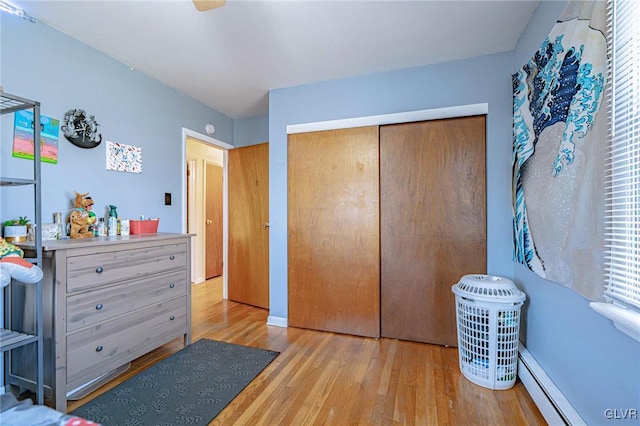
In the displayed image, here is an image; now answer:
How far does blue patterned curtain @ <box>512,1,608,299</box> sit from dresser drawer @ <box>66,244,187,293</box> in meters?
2.38

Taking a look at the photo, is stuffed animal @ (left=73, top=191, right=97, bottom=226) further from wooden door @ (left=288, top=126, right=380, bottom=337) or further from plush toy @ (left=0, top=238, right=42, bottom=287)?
wooden door @ (left=288, top=126, right=380, bottom=337)

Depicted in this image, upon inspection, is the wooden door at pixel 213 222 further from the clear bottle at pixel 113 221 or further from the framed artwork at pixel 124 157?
the clear bottle at pixel 113 221

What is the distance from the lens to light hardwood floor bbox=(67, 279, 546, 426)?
1.46 metres

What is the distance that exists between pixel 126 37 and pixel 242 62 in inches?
31.5

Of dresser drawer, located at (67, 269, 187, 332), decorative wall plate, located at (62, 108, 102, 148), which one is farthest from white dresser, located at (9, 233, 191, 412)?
decorative wall plate, located at (62, 108, 102, 148)

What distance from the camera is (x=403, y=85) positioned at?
7.86 feet

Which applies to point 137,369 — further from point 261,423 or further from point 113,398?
point 261,423

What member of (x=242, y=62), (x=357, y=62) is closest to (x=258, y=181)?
(x=242, y=62)

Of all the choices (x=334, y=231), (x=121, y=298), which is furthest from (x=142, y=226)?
(x=334, y=231)

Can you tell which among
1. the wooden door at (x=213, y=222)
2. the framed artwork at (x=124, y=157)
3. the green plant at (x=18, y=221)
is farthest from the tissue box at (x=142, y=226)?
the wooden door at (x=213, y=222)

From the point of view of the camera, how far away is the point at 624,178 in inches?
35.9

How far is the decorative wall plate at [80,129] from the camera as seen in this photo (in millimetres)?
1904

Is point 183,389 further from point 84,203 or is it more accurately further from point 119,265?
point 84,203

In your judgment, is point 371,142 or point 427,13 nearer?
point 427,13
